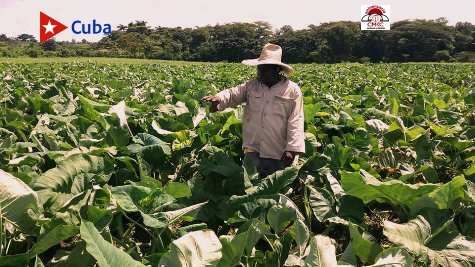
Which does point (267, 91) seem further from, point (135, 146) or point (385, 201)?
point (385, 201)

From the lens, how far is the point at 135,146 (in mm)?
3658

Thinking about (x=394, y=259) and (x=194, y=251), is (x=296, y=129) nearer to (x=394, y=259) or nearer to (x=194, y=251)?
(x=394, y=259)

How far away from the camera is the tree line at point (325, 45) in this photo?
5416 centimetres

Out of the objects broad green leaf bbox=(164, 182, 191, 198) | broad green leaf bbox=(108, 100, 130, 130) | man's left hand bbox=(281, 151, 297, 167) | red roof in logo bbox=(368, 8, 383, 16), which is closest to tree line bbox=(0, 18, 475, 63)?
red roof in logo bbox=(368, 8, 383, 16)

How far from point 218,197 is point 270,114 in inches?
39.7

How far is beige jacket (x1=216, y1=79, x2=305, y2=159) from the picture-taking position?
3.98 m

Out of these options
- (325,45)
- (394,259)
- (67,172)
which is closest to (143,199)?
(67,172)

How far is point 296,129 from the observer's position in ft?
12.8

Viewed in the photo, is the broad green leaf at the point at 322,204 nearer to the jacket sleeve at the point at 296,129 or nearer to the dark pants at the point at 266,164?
the jacket sleeve at the point at 296,129

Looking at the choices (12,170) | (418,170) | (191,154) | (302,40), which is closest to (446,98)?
(418,170)

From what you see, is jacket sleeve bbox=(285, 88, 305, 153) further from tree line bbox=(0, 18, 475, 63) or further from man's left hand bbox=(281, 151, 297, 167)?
tree line bbox=(0, 18, 475, 63)

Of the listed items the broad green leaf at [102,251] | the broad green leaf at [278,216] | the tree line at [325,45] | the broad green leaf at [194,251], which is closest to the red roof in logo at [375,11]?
the tree line at [325,45]

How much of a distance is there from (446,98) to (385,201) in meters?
5.36

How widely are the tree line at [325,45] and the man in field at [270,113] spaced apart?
4921 cm
